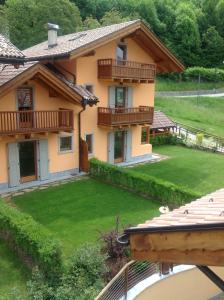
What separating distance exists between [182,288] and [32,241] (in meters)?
4.20

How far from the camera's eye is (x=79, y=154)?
19875 millimetres

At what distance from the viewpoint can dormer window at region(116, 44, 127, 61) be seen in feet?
69.2

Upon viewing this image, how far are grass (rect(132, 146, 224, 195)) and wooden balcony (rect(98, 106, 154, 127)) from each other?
2.92 metres

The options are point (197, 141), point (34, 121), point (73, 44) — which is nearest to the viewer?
point (34, 121)

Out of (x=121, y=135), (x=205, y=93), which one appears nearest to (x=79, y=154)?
(x=121, y=135)

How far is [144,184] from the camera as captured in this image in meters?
16.4

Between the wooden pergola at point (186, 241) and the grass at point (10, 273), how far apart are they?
6620mm

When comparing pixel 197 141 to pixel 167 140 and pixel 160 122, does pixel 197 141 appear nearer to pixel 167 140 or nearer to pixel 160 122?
pixel 167 140

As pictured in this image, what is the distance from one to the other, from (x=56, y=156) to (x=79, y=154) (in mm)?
1528

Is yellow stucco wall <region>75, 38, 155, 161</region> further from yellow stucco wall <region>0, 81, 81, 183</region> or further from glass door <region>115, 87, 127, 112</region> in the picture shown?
yellow stucco wall <region>0, 81, 81, 183</region>

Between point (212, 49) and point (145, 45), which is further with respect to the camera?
point (212, 49)

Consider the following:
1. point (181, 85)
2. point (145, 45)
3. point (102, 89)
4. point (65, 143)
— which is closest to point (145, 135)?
point (102, 89)

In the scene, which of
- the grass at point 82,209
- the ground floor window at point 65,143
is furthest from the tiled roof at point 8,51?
the ground floor window at point 65,143

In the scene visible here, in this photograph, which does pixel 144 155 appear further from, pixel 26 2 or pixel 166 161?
pixel 26 2
